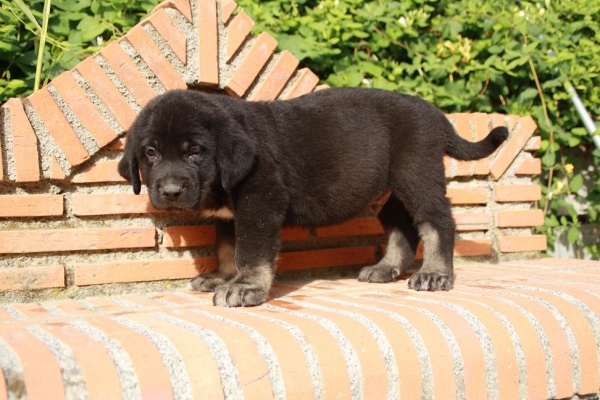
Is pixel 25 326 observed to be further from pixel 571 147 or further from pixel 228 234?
pixel 571 147

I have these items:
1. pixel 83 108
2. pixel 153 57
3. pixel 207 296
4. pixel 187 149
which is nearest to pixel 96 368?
pixel 207 296

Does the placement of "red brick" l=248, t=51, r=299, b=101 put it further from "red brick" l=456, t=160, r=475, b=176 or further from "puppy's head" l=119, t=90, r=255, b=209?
"red brick" l=456, t=160, r=475, b=176

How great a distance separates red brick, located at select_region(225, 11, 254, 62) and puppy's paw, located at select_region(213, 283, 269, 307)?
1.53 metres

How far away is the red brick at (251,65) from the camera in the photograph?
3.76 m

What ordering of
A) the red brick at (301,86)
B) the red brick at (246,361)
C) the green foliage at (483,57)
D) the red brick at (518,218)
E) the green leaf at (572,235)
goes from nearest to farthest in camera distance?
the red brick at (246,361)
the red brick at (301,86)
the red brick at (518,218)
the green foliage at (483,57)
the green leaf at (572,235)

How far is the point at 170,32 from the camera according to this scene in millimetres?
3545

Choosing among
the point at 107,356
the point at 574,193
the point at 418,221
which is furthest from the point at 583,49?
the point at 107,356

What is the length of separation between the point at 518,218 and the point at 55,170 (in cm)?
322

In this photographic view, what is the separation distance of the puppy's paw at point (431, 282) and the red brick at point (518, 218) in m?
1.36

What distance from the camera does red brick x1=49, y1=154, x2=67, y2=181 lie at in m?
3.18

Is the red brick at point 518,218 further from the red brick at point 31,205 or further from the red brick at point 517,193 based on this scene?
the red brick at point 31,205

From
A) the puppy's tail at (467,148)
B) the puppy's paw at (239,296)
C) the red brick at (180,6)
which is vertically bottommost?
the puppy's paw at (239,296)

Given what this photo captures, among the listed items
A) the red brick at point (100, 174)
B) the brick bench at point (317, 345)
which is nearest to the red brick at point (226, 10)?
the red brick at point (100, 174)

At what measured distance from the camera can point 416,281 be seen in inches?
130
